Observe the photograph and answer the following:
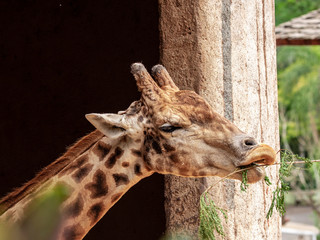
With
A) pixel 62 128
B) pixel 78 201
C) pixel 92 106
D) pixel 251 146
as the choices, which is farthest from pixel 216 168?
pixel 62 128

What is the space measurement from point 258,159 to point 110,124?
0.86m

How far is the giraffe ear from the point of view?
10.7ft

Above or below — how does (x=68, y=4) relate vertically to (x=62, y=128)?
above

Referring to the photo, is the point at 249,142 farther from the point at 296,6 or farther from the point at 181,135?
the point at 296,6

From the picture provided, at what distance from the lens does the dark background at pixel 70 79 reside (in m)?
4.70

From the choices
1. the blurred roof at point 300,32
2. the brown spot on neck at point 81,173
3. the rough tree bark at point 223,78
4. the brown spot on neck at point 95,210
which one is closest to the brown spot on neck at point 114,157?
the brown spot on neck at point 81,173

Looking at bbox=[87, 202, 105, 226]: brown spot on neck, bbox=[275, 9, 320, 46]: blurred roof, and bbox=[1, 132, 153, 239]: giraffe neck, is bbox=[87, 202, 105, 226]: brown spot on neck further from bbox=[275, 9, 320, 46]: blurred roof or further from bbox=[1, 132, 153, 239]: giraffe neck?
bbox=[275, 9, 320, 46]: blurred roof

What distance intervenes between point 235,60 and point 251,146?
1.20 meters

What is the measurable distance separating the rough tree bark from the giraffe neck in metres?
0.69

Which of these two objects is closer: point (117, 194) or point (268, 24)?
point (117, 194)

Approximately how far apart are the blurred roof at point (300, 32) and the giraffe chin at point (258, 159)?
5.91 meters

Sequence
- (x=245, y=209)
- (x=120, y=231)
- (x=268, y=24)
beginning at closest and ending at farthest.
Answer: (x=245, y=209), (x=268, y=24), (x=120, y=231)

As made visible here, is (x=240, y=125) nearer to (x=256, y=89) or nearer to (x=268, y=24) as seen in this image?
(x=256, y=89)

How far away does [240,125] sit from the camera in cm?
410
